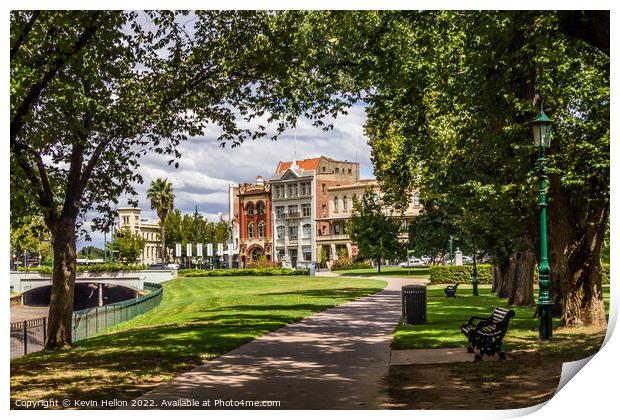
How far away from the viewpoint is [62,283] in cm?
1347

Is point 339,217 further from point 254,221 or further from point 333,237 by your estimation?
point 254,221

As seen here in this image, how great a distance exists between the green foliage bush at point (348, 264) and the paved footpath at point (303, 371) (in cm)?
107

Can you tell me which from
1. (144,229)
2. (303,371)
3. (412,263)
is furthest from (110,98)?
(412,263)

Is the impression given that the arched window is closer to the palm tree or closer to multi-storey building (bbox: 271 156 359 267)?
multi-storey building (bbox: 271 156 359 267)

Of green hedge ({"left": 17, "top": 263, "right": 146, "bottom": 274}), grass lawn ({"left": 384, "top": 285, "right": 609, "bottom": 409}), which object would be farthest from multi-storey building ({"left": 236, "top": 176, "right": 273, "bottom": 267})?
grass lawn ({"left": 384, "top": 285, "right": 609, "bottom": 409})

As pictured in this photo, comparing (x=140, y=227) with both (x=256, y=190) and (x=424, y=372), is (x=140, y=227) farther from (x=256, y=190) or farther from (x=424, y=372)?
(x=424, y=372)

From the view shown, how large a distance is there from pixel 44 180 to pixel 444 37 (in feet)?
23.8

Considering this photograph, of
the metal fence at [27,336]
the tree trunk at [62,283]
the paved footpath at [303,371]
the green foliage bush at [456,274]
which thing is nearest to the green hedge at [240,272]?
the paved footpath at [303,371]

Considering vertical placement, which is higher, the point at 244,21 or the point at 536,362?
the point at 244,21

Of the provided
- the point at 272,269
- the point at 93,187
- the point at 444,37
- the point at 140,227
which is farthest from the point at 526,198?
the point at 93,187

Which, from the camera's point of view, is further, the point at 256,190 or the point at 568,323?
the point at 568,323

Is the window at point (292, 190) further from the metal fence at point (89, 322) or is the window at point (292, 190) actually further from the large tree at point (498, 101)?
the metal fence at point (89, 322)
